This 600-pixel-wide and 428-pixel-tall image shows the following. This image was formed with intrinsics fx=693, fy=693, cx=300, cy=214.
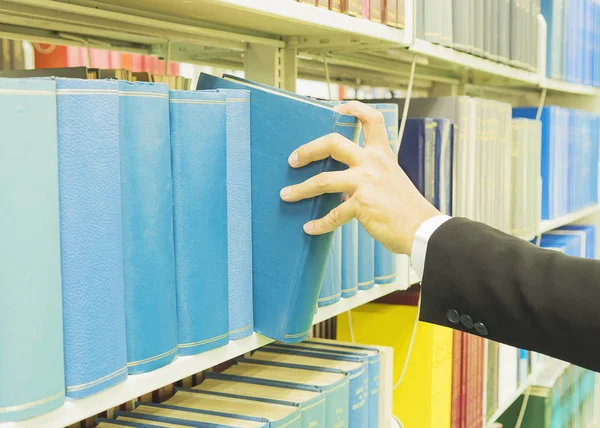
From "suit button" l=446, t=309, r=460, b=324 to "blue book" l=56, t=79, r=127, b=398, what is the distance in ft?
1.43

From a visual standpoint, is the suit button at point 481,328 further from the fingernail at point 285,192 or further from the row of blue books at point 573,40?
the row of blue books at point 573,40

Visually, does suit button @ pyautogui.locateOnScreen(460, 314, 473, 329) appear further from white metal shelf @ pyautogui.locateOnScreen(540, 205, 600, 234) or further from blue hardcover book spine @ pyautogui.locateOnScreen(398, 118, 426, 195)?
white metal shelf @ pyautogui.locateOnScreen(540, 205, 600, 234)

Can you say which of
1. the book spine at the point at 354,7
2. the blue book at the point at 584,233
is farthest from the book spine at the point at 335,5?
the blue book at the point at 584,233

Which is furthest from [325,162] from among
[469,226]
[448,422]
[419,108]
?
[448,422]

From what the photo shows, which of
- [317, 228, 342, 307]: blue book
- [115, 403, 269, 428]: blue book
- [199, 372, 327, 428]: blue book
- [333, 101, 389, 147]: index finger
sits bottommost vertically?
[199, 372, 327, 428]: blue book

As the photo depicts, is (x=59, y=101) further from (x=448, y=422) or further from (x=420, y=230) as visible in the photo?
(x=448, y=422)

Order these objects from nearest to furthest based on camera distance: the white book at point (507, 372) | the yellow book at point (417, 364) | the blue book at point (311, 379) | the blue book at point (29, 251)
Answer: the blue book at point (29, 251) → the blue book at point (311, 379) → the yellow book at point (417, 364) → the white book at point (507, 372)

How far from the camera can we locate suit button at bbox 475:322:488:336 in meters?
0.87

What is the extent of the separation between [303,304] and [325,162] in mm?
176

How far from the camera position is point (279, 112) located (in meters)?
0.81

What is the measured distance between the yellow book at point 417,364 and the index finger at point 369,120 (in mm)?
670

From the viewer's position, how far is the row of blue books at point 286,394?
91cm

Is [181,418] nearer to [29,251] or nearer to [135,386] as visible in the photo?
[135,386]

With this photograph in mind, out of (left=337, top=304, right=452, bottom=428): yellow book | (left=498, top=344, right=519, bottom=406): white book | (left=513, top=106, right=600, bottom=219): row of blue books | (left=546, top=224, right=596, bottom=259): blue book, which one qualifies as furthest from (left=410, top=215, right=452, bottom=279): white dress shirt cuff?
(left=546, top=224, right=596, bottom=259): blue book
